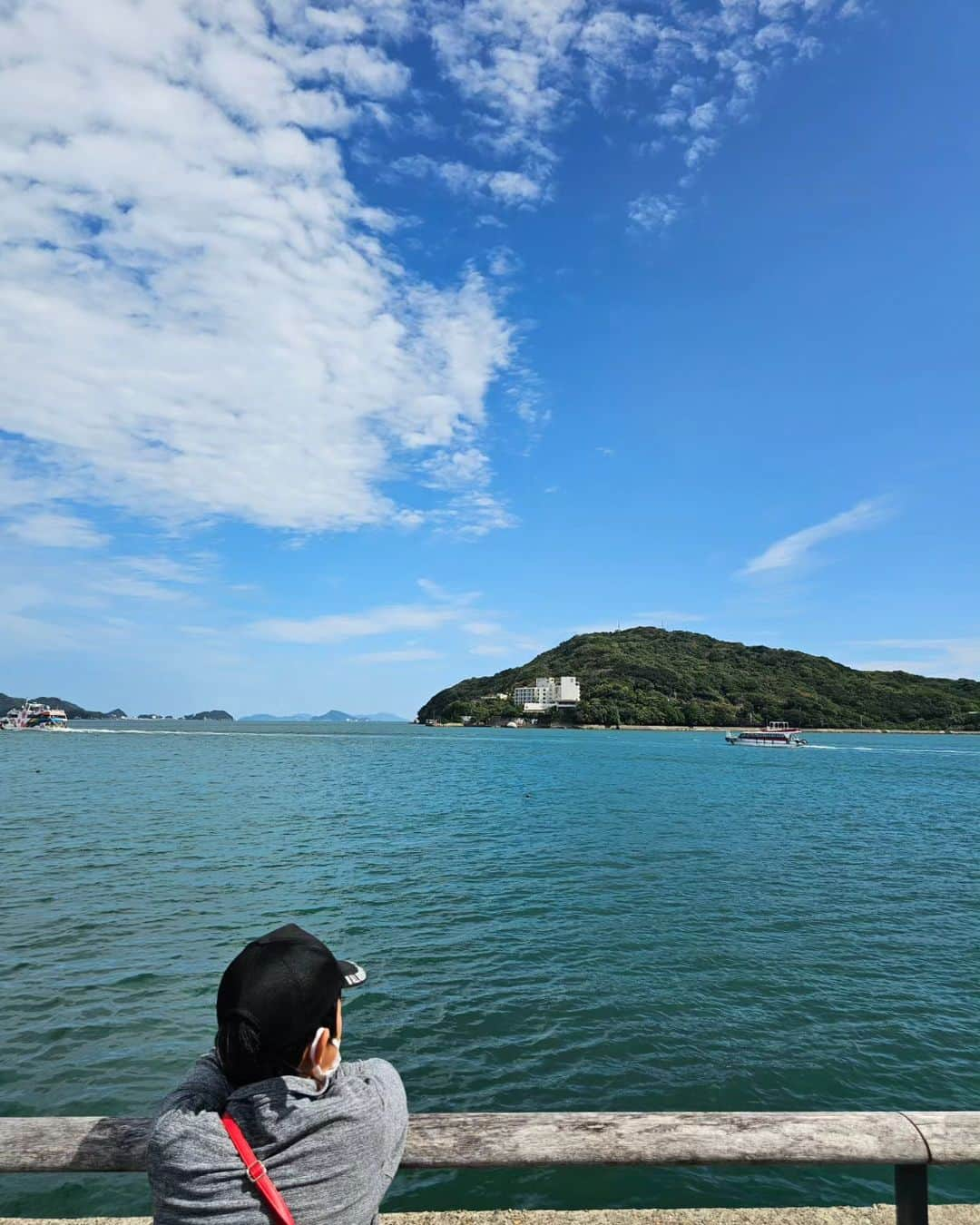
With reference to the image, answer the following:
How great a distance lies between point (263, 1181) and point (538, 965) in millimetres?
13119

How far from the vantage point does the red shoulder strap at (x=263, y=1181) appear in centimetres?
230

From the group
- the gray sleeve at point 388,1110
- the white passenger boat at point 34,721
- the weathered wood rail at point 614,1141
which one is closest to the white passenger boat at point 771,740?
the weathered wood rail at point 614,1141

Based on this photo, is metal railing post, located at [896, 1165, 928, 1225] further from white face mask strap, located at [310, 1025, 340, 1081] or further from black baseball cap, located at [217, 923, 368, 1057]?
black baseball cap, located at [217, 923, 368, 1057]

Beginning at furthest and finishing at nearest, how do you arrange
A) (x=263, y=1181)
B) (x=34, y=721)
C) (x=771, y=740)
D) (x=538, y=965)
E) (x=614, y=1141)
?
(x=34, y=721) → (x=771, y=740) → (x=538, y=965) → (x=614, y=1141) → (x=263, y=1181)

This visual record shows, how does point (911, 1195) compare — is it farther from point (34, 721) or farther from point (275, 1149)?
point (34, 721)

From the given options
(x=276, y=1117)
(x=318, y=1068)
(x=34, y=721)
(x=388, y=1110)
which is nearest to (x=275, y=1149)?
(x=276, y=1117)

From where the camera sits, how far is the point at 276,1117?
2.43 m

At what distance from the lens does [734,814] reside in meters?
39.2

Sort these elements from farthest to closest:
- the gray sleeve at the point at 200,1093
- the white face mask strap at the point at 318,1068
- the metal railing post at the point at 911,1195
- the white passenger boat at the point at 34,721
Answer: the white passenger boat at the point at 34,721 < the metal railing post at the point at 911,1195 < the white face mask strap at the point at 318,1068 < the gray sleeve at the point at 200,1093

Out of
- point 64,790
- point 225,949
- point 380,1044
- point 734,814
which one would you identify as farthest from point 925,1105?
point 64,790

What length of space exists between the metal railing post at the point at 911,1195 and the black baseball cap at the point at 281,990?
10.6ft

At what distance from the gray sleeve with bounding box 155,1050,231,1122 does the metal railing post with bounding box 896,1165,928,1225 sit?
3397 mm

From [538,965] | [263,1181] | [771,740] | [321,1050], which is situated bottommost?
[538,965]

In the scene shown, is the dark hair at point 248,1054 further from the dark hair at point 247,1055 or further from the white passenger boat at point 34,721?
the white passenger boat at point 34,721
